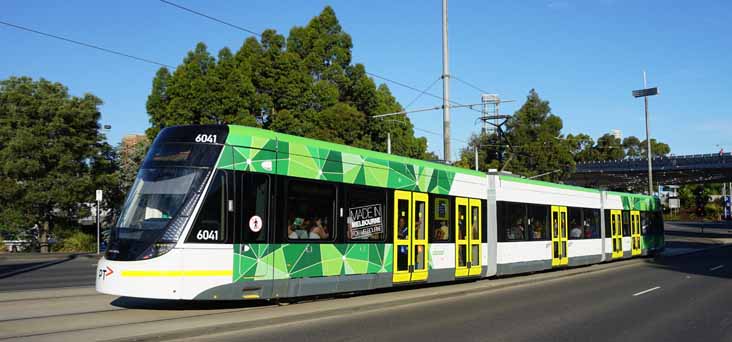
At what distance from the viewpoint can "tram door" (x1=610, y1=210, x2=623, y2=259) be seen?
28969mm

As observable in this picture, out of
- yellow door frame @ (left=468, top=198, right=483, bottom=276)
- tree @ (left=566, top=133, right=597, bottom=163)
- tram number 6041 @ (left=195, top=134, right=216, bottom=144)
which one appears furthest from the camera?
tree @ (left=566, top=133, right=597, bottom=163)

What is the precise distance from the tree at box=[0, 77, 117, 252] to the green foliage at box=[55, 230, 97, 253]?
847 mm

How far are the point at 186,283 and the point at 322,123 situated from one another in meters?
30.4

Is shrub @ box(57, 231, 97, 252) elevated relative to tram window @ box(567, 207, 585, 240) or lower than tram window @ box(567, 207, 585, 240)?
lower

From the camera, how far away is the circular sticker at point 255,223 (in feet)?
38.4

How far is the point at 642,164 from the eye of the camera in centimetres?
6931

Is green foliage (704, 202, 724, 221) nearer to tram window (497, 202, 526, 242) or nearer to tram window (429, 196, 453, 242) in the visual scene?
tram window (497, 202, 526, 242)

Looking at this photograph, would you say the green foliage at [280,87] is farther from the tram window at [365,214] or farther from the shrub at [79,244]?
the tram window at [365,214]

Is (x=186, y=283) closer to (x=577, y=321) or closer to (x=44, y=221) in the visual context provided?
(x=577, y=321)

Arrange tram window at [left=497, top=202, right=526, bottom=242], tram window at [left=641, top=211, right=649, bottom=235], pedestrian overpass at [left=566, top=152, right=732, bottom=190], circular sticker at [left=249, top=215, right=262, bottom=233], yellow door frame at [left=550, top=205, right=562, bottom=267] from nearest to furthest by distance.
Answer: circular sticker at [left=249, top=215, right=262, bottom=233]
tram window at [left=497, top=202, right=526, bottom=242]
yellow door frame at [left=550, top=205, right=562, bottom=267]
tram window at [left=641, top=211, right=649, bottom=235]
pedestrian overpass at [left=566, top=152, right=732, bottom=190]

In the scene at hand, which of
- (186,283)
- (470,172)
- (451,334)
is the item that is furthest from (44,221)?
(451,334)

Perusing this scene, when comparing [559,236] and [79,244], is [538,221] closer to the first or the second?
[559,236]

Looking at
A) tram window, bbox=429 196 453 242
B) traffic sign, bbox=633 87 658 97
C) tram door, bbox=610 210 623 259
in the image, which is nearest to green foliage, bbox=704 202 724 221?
traffic sign, bbox=633 87 658 97

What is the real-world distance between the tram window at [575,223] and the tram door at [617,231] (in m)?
3.79
